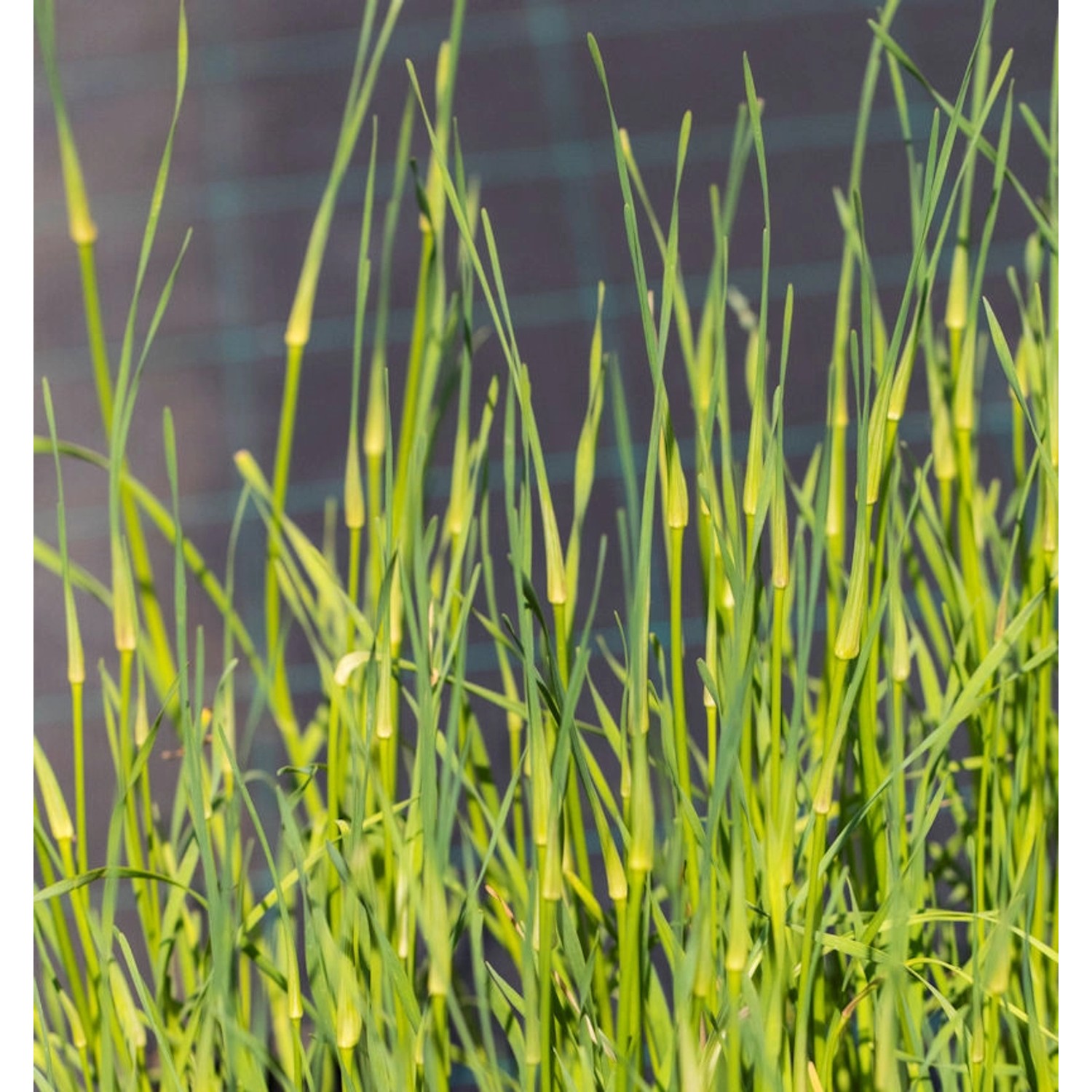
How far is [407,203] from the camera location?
42 cm

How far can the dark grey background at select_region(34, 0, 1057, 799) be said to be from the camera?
35 centimetres

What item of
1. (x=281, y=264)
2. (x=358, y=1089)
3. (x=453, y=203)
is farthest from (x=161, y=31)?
(x=358, y=1089)

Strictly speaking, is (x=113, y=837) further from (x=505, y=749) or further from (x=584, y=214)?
(x=584, y=214)

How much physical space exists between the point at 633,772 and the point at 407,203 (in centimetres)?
29

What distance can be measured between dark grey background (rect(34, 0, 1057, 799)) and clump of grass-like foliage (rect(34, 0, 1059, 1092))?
4.3 inches

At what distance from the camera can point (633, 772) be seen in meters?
0.20

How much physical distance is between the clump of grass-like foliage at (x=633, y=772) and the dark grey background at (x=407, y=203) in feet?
0.36

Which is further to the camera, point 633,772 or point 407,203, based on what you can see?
point 407,203

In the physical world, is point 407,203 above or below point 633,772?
above

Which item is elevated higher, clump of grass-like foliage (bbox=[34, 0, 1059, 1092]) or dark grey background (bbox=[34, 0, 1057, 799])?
dark grey background (bbox=[34, 0, 1057, 799])

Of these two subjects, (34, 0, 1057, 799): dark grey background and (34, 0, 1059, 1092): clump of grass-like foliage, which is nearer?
(34, 0, 1059, 1092): clump of grass-like foliage

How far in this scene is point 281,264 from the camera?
401 mm

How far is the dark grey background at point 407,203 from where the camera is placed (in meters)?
0.35
